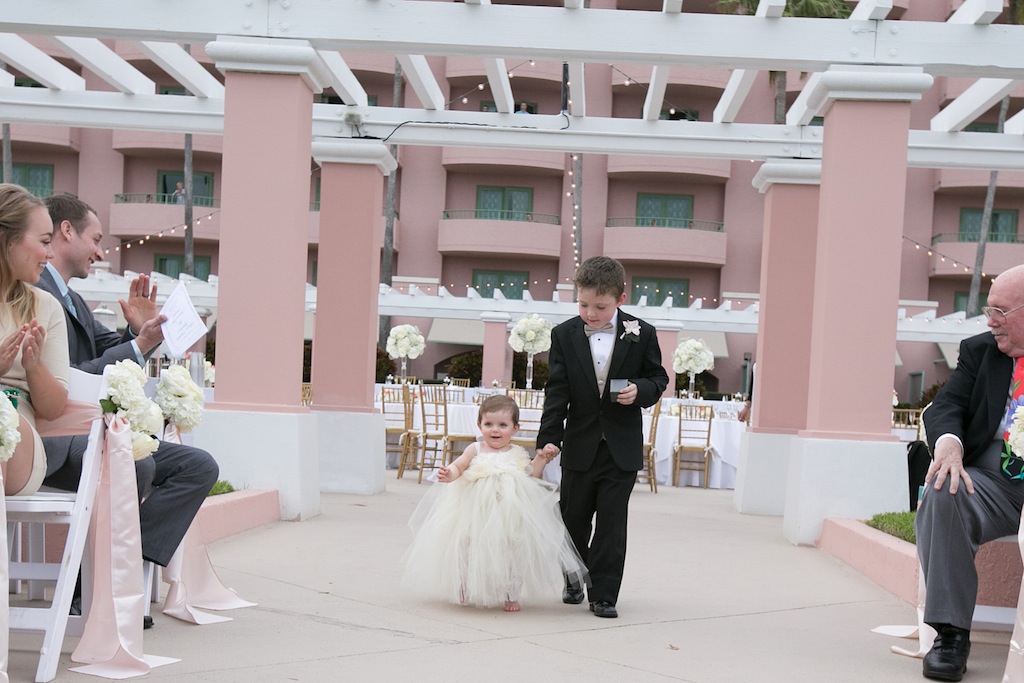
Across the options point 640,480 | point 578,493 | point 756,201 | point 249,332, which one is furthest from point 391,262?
point 578,493

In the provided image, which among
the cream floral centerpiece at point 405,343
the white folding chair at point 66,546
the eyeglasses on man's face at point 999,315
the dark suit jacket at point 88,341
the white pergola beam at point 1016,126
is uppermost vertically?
the white pergola beam at point 1016,126

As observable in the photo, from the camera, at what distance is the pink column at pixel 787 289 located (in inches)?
419

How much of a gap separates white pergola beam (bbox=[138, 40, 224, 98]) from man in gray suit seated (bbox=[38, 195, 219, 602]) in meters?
4.54

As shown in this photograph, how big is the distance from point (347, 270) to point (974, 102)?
594cm

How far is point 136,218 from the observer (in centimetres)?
3450

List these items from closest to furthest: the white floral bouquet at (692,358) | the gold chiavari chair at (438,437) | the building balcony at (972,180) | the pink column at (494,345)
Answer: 1. the gold chiavari chair at (438,437)
2. the white floral bouquet at (692,358)
3. the pink column at (494,345)
4. the building balcony at (972,180)

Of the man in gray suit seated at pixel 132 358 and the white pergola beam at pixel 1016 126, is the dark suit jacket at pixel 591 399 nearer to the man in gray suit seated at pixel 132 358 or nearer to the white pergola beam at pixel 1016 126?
the man in gray suit seated at pixel 132 358

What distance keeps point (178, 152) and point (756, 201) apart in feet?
59.5

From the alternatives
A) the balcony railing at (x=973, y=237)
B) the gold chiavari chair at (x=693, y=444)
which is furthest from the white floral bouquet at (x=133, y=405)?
the balcony railing at (x=973, y=237)

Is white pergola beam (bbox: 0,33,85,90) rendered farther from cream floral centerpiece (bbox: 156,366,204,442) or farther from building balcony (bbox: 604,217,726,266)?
building balcony (bbox: 604,217,726,266)

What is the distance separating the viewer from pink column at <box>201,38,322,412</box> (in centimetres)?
815

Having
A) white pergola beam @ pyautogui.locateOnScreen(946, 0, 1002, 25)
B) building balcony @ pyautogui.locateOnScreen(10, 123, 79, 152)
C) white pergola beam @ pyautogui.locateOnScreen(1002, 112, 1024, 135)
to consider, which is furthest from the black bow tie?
building balcony @ pyautogui.locateOnScreen(10, 123, 79, 152)

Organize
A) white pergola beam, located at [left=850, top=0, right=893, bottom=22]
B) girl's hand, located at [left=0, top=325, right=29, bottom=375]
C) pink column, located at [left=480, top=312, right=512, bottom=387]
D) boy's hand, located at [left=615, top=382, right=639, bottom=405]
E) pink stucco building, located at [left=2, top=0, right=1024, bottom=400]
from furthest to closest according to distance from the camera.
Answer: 1. pink stucco building, located at [left=2, top=0, right=1024, bottom=400]
2. pink column, located at [left=480, top=312, right=512, bottom=387]
3. white pergola beam, located at [left=850, top=0, right=893, bottom=22]
4. boy's hand, located at [left=615, top=382, right=639, bottom=405]
5. girl's hand, located at [left=0, top=325, right=29, bottom=375]

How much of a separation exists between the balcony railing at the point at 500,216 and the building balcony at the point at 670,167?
7.86 ft
